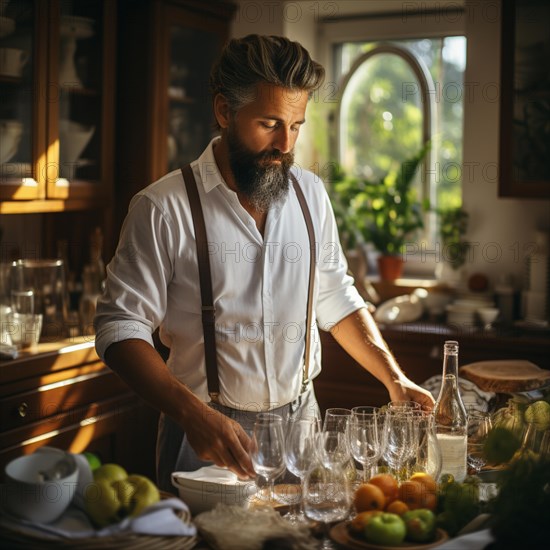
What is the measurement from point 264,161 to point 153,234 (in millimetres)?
333

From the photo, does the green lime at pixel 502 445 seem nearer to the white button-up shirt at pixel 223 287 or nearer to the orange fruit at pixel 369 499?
the orange fruit at pixel 369 499

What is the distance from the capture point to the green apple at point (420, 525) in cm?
146

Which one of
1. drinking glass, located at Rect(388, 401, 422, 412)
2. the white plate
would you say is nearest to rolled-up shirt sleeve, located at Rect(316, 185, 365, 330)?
drinking glass, located at Rect(388, 401, 422, 412)

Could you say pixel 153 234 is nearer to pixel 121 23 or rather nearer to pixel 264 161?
pixel 264 161

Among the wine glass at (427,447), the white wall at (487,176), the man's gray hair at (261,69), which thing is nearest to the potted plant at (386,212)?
the white wall at (487,176)

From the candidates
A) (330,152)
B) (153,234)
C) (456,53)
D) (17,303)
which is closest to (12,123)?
(17,303)

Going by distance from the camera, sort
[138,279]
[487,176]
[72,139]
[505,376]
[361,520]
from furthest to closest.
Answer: [487,176] < [72,139] < [505,376] < [138,279] < [361,520]

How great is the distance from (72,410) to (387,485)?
1876 mm

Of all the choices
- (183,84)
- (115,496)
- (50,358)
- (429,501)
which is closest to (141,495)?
(115,496)

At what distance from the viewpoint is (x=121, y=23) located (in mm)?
3660

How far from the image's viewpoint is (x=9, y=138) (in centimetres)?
312

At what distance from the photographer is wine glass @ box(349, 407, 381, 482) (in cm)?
167

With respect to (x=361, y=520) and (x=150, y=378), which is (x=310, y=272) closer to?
(x=150, y=378)

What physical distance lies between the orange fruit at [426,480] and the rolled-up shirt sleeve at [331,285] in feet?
2.63
